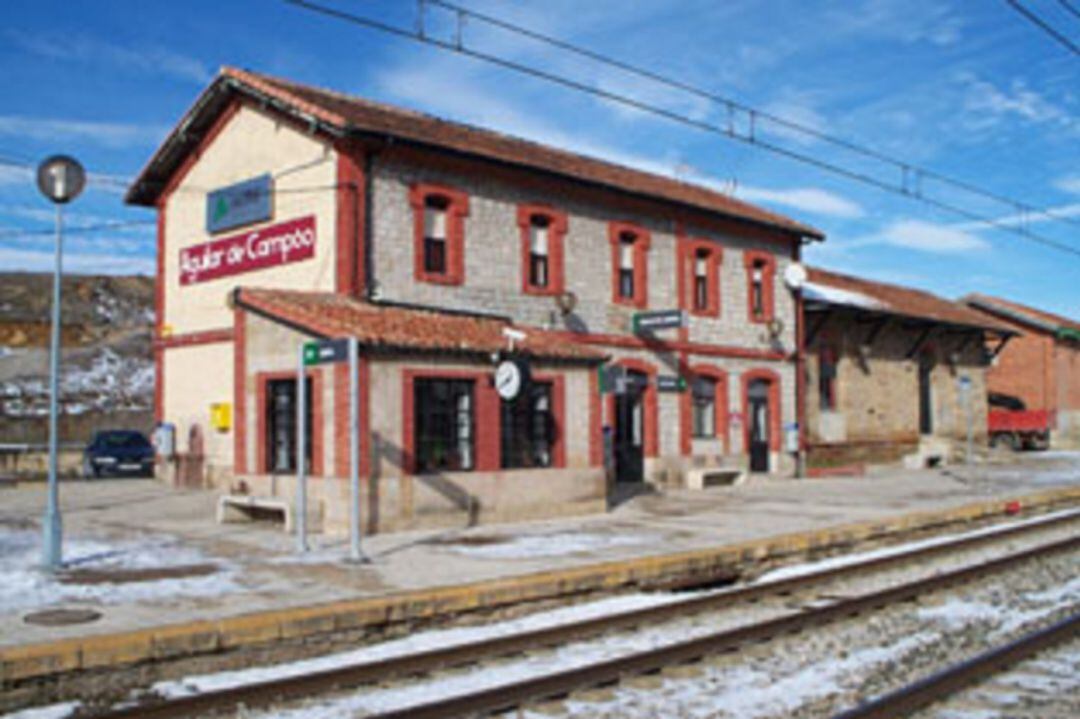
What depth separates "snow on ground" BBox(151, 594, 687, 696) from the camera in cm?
776

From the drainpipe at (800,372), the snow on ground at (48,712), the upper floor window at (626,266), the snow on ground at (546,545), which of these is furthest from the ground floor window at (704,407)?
the snow on ground at (48,712)

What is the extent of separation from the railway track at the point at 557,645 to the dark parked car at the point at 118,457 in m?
18.8

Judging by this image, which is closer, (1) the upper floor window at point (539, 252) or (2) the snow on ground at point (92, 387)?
(1) the upper floor window at point (539, 252)

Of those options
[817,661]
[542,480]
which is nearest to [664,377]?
[542,480]

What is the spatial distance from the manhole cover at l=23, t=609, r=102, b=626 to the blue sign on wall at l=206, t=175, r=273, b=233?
11383 mm

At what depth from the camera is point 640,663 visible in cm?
778

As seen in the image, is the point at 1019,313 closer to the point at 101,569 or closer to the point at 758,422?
the point at 758,422

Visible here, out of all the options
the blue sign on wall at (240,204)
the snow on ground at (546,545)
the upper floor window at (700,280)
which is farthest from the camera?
the upper floor window at (700,280)

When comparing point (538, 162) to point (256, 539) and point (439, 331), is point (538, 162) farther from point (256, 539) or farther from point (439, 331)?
point (256, 539)

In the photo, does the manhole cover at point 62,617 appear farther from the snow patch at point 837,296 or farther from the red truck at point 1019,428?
the red truck at point 1019,428

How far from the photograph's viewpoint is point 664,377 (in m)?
23.1

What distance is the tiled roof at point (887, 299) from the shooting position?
28.7 metres

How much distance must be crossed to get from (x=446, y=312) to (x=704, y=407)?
829 centimetres

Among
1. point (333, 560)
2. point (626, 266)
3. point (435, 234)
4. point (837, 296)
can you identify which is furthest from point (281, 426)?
point (837, 296)
